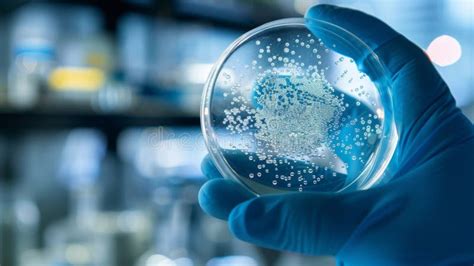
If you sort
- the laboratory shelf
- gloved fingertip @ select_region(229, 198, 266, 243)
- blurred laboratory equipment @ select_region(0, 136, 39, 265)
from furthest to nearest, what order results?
blurred laboratory equipment @ select_region(0, 136, 39, 265) → the laboratory shelf → gloved fingertip @ select_region(229, 198, 266, 243)

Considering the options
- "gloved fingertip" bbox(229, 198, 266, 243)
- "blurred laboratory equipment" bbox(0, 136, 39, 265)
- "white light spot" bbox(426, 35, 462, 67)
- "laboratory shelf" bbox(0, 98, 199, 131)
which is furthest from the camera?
"white light spot" bbox(426, 35, 462, 67)

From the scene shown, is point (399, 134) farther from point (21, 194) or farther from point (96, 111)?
point (21, 194)

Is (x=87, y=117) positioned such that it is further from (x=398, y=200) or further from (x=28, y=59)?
(x=398, y=200)

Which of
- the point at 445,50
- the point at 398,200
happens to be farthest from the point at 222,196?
the point at 445,50

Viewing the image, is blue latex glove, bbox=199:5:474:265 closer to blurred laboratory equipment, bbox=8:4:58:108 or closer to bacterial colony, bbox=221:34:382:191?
bacterial colony, bbox=221:34:382:191

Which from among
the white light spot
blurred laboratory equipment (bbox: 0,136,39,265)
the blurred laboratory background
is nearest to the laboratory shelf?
the blurred laboratory background

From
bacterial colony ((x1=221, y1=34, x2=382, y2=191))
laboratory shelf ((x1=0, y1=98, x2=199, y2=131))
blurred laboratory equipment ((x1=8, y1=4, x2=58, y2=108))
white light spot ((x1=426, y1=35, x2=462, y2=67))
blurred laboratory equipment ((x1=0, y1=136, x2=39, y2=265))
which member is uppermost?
bacterial colony ((x1=221, y1=34, x2=382, y2=191))
